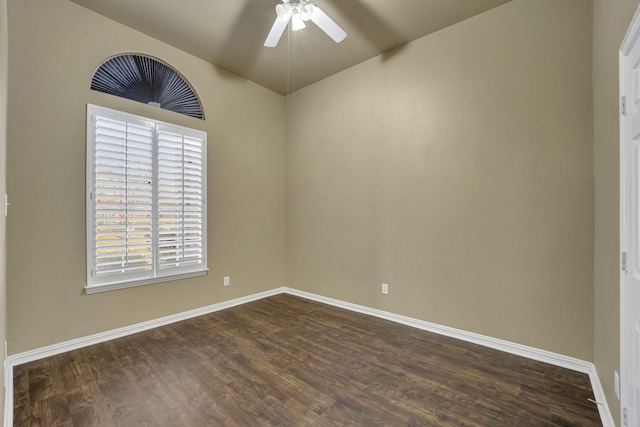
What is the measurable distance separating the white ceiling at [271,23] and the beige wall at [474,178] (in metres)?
0.25

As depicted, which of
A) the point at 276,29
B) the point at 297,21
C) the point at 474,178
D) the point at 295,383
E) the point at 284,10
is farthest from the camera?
the point at 474,178

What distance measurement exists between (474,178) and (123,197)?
11.9ft

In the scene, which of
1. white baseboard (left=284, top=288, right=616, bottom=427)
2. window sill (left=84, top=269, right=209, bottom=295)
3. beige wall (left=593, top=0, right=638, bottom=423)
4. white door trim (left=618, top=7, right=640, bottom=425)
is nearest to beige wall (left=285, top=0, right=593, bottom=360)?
white baseboard (left=284, top=288, right=616, bottom=427)

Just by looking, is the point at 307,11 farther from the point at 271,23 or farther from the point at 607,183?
the point at 607,183

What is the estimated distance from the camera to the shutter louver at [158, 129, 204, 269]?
131 inches

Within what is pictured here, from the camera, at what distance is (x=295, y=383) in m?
2.21

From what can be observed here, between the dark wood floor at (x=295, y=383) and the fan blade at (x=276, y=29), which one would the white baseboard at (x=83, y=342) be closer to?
the dark wood floor at (x=295, y=383)

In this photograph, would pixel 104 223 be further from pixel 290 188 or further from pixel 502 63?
pixel 502 63

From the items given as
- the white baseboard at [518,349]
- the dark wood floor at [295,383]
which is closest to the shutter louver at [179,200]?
the dark wood floor at [295,383]

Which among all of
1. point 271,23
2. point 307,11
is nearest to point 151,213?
point 271,23

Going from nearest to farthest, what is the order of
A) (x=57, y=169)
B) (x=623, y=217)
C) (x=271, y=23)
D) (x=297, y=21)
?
(x=623, y=217) → (x=297, y=21) → (x=57, y=169) → (x=271, y=23)

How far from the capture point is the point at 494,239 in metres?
2.80

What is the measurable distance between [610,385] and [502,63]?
268 cm

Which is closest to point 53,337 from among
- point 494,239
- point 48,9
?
point 48,9
